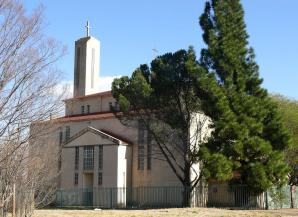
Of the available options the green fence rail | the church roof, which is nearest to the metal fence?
the green fence rail

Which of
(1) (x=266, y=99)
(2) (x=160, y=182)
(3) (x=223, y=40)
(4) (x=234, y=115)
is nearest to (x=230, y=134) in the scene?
(4) (x=234, y=115)

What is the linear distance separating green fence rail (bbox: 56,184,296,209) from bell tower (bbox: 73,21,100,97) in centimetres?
1801

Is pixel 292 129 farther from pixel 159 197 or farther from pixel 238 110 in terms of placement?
pixel 159 197

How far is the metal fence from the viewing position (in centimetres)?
4178

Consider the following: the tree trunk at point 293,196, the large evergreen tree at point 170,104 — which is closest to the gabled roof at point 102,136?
the large evergreen tree at point 170,104

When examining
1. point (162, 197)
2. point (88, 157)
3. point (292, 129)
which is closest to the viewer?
point (162, 197)

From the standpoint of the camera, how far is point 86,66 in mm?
67688

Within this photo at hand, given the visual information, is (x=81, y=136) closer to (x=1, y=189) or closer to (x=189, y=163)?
(x=189, y=163)

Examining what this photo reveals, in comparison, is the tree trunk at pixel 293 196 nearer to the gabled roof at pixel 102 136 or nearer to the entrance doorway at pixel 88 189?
the gabled roof at pixel 102 136

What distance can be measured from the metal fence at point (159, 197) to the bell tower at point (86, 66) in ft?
59.1

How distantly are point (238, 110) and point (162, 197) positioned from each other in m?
12.3

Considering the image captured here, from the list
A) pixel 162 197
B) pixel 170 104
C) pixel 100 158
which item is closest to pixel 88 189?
pixel 100 158

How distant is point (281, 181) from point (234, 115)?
6340 millimetres

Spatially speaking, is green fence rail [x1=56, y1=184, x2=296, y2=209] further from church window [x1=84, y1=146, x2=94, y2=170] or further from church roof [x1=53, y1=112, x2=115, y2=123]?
church roof [x1=53, y1=112, x2=115, y2=123]
